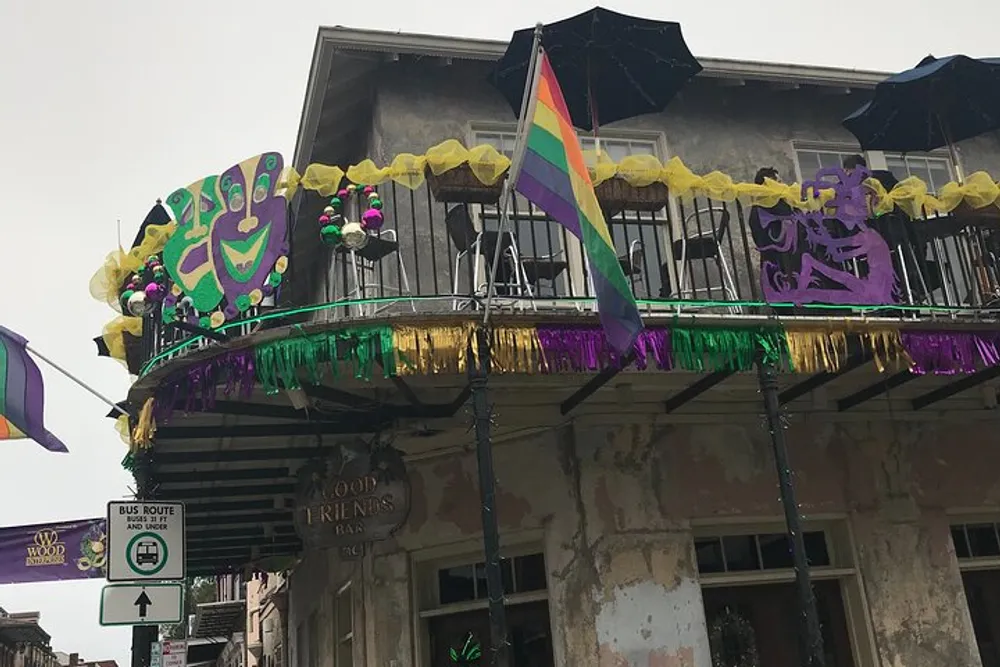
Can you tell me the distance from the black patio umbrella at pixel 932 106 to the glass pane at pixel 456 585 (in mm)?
6044

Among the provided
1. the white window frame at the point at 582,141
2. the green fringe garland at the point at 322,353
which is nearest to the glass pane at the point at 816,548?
the white window frame at the point at 582,141

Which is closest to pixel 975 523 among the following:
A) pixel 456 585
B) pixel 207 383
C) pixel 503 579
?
pixel 503 579

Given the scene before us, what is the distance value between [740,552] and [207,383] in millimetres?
5336

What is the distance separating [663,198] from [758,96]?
165 inches

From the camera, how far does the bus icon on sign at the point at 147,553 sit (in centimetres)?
807

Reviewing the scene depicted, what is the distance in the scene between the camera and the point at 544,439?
9.55 metres

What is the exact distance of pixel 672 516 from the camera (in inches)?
367

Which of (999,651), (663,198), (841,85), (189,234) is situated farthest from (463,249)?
(999,651)

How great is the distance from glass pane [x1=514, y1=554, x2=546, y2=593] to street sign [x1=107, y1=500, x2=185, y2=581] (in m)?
3.15

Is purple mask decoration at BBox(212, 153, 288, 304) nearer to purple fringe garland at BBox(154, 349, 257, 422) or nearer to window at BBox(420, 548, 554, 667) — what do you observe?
purple fringe garland at BBox(154, 349, 257, 422)

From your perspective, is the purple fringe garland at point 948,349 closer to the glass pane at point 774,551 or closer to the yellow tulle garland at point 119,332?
the glass pane at point 774,551

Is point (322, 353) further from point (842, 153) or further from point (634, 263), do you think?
point (842, 153)

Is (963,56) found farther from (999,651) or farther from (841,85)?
(999,651)

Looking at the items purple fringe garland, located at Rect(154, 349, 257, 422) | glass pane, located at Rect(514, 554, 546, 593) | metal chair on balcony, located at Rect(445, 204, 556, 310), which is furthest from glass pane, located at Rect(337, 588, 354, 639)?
purple fringe garland, located at Rect(154, 349, 257, 422)
